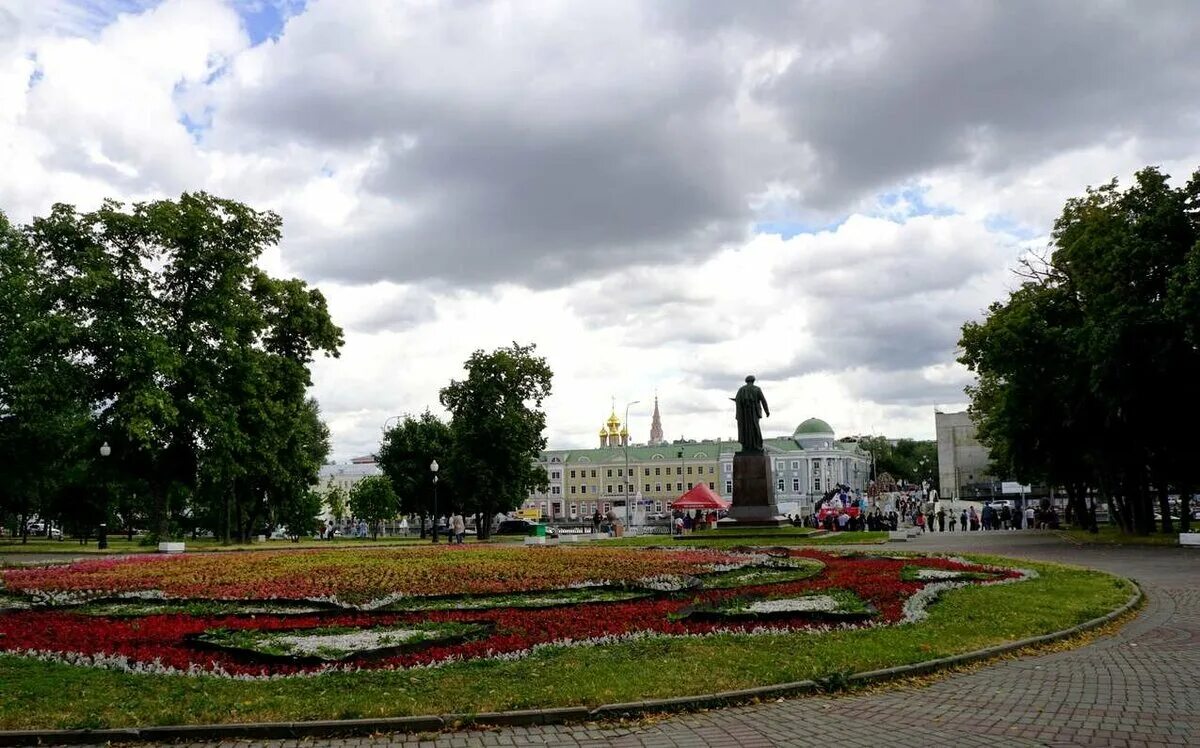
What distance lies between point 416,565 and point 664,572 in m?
5.92

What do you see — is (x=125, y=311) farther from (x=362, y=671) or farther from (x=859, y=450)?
(x=859, y=450)

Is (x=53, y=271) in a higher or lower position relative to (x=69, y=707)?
higher

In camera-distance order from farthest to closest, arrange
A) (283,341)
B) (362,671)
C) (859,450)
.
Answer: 1. (859,450)
2. (283,341)
3. (362,671)

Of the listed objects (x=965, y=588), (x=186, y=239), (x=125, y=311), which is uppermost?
(x=186, y=239)

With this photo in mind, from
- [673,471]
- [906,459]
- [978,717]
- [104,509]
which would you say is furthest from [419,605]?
[906,459]

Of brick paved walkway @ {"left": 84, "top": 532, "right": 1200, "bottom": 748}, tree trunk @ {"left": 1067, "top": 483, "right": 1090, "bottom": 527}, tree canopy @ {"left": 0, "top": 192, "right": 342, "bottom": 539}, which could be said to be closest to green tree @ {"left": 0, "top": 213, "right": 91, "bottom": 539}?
tree canopy @ {"left": 0, "top": 192, "right": 342, "bottom": 539}

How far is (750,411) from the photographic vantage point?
38938 millimetres

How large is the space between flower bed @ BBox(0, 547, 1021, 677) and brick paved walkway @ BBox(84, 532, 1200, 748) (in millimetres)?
2471

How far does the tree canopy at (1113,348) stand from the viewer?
30656mm

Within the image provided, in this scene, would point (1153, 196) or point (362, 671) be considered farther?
point (1153, 196)

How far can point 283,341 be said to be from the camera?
48.8 m

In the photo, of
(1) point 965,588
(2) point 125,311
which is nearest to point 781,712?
(1) point 965,588

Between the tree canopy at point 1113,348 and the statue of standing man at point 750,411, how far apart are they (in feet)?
29.8

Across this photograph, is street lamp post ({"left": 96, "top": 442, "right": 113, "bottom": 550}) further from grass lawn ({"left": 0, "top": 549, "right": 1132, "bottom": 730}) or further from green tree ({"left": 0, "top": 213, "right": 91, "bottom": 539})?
grass lawn ({"left": 0, "top": 549, "right": 1132, "bottom": 730})
